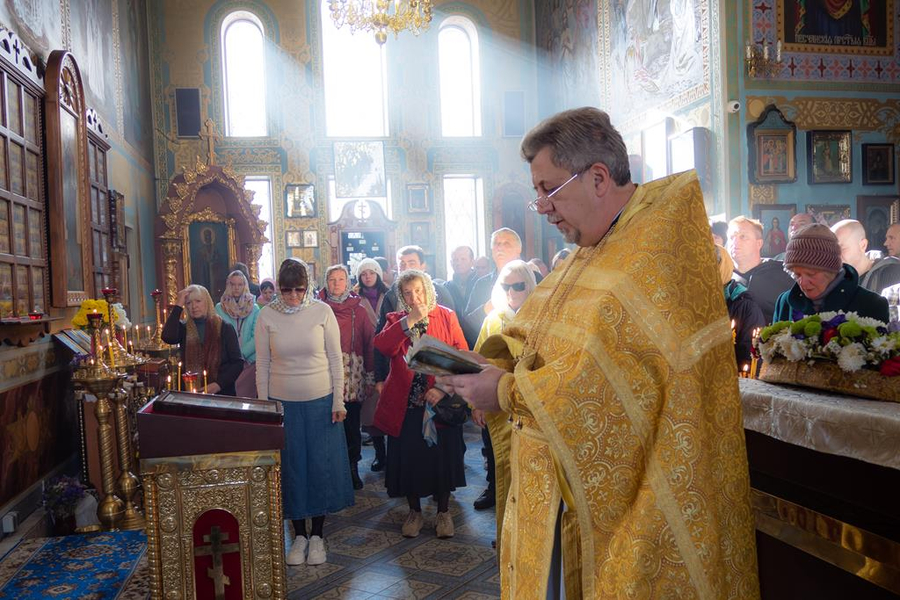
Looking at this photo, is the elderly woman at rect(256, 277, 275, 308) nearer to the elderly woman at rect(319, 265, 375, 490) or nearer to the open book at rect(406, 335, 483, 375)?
the elderly woman at rect(319, 265, 375, 490)

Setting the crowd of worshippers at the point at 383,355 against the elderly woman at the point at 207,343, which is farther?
the elderly woman at the point at 207,343

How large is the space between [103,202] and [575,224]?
8118 mm

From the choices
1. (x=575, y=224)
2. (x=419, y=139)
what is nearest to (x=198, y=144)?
(x=419, y=139)

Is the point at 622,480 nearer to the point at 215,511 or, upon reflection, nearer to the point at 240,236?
the point at 215,511

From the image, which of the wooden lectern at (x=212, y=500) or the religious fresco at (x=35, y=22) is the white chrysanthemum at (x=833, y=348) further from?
the religious fresco at (x=35, y=22)

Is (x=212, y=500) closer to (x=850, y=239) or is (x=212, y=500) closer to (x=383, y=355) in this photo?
(x=383, y=355)

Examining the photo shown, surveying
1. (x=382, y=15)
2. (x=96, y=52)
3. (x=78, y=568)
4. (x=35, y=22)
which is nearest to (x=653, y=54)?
(x=382, y=15)

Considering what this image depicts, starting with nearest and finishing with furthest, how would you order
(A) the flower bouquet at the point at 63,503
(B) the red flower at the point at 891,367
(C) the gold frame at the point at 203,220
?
(B) the red flower at the point at 891,367 → (A) the flower bouquet at the point at 63,503 → (C) the gold frame at the point at 203,220

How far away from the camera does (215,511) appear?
312 centimetres

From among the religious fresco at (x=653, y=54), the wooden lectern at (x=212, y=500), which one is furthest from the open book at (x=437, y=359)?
the religious fresco at (x=653, y=54)

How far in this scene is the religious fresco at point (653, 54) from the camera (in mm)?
9289

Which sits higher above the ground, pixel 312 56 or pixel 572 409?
pixel 312 56

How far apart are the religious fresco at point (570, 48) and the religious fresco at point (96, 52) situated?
26.3 ft

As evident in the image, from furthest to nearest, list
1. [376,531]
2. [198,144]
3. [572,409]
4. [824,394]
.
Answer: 1. [198,144]
2. [376,531]
3. [824,394]
4. [572,409]
